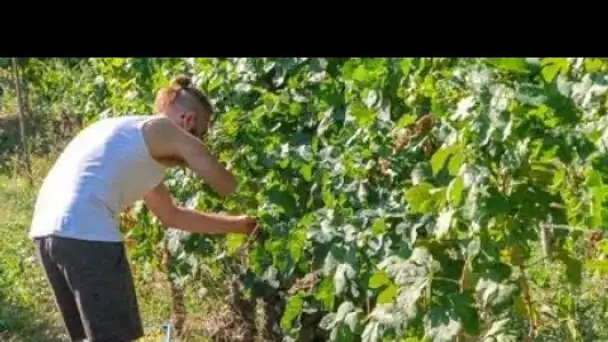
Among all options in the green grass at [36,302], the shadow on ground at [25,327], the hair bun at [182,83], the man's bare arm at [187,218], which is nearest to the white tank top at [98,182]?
the hair bun at [182,83]

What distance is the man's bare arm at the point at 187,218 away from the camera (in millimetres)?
3922

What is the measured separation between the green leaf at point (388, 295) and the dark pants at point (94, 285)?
1.17 m

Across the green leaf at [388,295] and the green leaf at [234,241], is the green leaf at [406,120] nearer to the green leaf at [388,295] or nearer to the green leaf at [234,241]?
the green leaf at [388,295]

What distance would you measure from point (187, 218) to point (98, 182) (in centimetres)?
47

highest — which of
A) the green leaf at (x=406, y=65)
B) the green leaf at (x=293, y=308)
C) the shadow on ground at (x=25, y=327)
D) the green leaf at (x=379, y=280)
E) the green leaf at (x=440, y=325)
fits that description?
the green leaf at (x=406, y=65)

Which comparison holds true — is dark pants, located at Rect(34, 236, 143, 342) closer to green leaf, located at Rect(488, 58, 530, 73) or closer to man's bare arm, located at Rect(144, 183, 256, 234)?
man's bare arm, located at Rect(144, 183, 256, 234)

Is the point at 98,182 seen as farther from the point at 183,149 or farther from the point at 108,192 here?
the point at 183,149

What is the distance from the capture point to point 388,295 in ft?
9.09

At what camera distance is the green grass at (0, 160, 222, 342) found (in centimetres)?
563

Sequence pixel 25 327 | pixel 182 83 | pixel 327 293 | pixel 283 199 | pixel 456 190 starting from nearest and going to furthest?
pixel 456 190 < pixel 327 293 < pixel 182 83 < pixel 283 199 < pixel 25 327

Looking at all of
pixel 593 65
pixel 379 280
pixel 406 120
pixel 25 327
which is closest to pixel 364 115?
pixel 406 120

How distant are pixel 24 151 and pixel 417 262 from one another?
26.2 ft

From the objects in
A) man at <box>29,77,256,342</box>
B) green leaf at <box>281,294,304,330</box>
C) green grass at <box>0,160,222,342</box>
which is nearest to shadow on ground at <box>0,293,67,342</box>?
green grass at <box>0,160,222,342</box>
